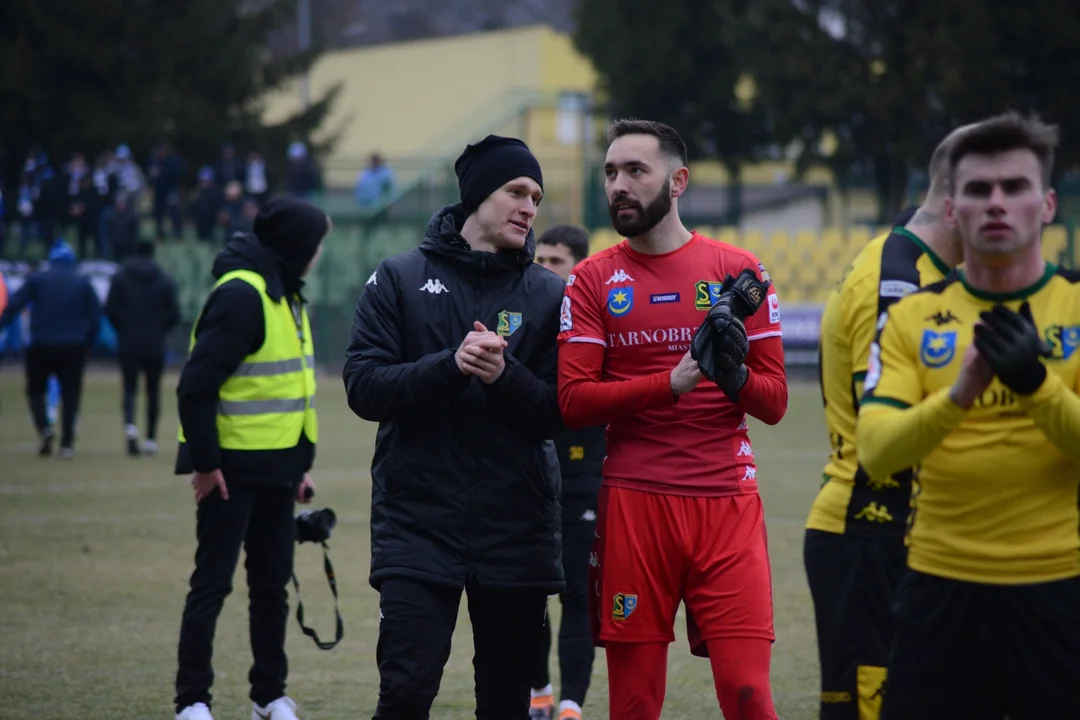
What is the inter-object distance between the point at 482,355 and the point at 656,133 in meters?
1.03

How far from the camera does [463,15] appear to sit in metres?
69.1

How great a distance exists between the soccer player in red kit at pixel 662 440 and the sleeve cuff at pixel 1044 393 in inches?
55.5

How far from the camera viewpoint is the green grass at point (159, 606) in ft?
24.4

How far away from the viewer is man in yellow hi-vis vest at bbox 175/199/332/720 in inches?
263

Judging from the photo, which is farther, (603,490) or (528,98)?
(528,98)

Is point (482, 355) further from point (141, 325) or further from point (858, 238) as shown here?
point (858, 238)

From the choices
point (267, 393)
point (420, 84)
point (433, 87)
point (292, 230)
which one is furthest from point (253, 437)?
point (420, 84)

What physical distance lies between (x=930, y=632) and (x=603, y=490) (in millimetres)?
1579

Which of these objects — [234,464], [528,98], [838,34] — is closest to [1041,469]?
[234,464]

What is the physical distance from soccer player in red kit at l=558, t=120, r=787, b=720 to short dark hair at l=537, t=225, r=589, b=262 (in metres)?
2.06

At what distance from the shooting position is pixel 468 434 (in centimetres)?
525

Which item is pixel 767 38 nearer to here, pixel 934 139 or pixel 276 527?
pixel 934 139

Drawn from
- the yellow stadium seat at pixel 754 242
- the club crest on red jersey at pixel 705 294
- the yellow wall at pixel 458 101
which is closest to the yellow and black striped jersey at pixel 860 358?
the club crest on red jersey at pixel 705 294

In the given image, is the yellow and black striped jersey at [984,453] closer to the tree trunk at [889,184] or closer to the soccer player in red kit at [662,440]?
the soccer player in red kit at [662,440]
